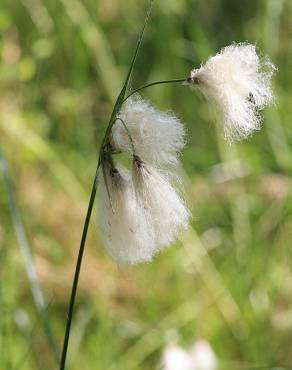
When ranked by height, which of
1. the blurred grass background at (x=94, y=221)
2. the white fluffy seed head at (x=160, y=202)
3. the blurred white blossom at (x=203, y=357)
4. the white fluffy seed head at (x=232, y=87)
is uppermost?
the blurred grass background at (x=94, y=221)

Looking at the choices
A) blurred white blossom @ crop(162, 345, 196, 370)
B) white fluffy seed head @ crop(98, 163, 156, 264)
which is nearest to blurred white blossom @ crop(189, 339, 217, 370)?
blurred white blossom @ crop(162, 345, 196, 370)

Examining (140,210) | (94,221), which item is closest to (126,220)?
(140,210)

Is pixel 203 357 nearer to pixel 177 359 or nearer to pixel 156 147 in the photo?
pixel 177 359

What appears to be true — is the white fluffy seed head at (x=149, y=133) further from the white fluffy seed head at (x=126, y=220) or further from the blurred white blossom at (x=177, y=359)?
the blurred white blossom at (x=177, y=359)

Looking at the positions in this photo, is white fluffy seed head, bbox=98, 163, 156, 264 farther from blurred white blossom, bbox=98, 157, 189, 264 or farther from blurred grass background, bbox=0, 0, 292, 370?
blurred grass background, bbox=0, 0, 292, 370

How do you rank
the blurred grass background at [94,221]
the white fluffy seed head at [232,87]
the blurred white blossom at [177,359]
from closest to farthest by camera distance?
the white fluffy seed head at [232,87] → the blurred white blossom at [177,359] → the blurred grass background at [94,221]

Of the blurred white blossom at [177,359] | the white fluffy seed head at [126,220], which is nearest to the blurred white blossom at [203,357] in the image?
the blurred white blossom at [177,359]

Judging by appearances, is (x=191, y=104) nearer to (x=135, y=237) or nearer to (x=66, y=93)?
(x=66, y=93)
